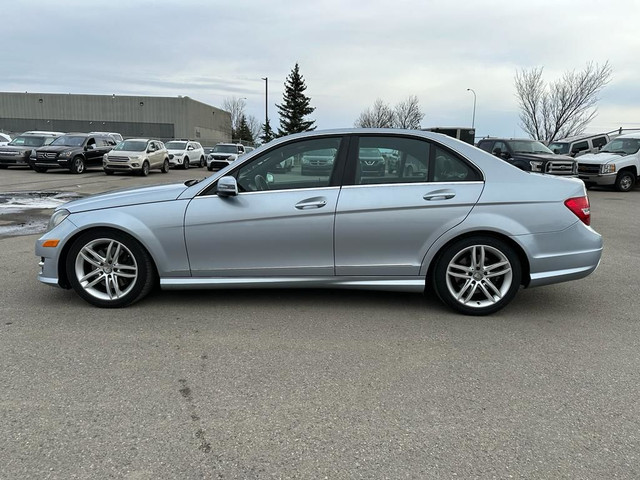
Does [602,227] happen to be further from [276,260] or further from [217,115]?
[217,115]

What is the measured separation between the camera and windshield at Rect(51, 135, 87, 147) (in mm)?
21578

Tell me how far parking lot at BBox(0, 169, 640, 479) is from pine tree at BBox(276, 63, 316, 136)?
56.3m

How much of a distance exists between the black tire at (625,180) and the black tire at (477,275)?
52.3ft

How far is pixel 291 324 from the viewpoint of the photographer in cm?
401

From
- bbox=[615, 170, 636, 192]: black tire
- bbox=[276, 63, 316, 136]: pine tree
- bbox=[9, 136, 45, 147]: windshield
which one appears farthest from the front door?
bbox=[276, 63, 316, 136]: pine tree

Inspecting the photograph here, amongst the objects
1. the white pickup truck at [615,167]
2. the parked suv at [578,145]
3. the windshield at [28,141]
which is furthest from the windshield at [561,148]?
the windshield at [28,141]

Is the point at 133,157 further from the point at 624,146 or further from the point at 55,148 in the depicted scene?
the point at 624,146

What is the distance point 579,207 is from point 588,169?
1521 cm

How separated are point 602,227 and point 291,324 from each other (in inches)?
318

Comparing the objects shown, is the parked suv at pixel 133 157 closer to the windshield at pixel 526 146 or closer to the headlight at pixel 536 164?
the windshield at pixel 526 146

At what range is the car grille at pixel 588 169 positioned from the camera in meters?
17.1

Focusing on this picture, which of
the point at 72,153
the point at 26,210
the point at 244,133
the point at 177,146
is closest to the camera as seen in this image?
the point at 26,210

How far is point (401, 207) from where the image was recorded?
4094mm

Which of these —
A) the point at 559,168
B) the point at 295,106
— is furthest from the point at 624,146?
the point at 295,106
